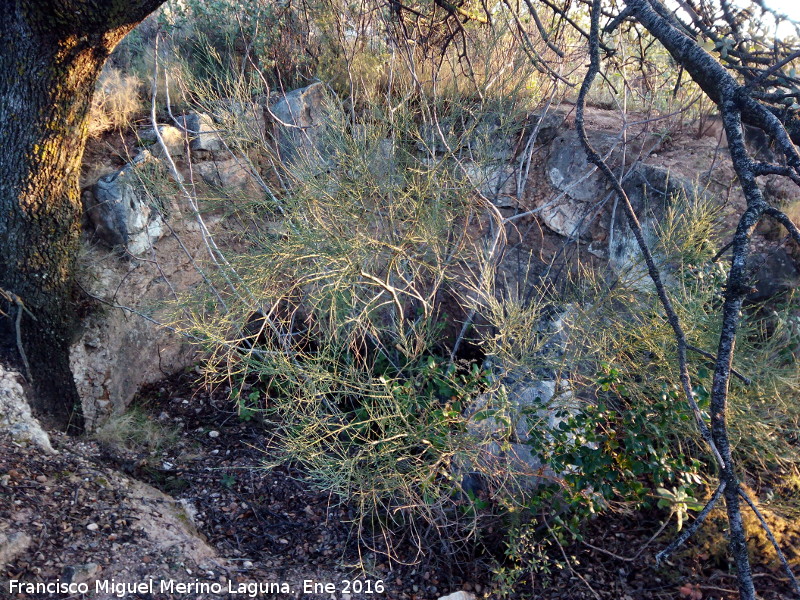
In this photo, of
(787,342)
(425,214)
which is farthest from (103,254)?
(787,342)

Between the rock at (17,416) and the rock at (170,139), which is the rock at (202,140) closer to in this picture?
the rock at (170,139)

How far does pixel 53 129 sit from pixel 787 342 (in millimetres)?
4146

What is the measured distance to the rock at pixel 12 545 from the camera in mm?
2230

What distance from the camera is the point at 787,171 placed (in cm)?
110

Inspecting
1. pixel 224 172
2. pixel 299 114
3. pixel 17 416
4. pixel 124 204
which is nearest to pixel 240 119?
pixel 299 114

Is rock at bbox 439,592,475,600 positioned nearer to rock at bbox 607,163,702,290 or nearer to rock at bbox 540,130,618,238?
rock at bbox 607,163,702,290

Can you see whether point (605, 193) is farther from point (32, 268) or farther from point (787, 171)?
point (32, 268)

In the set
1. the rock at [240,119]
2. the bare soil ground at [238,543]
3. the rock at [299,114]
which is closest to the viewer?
the bare soil ground at [238,543]

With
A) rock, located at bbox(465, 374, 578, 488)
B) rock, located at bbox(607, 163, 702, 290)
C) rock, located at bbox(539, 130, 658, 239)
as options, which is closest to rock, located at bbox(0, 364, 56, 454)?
rock, located at bbox(465, 374, 578, 488)

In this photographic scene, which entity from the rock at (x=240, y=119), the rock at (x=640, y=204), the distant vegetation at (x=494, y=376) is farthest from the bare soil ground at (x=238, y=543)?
the rock at (x=240, y=119)

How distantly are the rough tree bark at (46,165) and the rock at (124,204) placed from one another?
Result: 0.33 meters

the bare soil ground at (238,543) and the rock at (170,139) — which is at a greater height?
the rock at (170,139)

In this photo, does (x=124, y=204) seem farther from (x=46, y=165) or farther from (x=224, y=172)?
(x=224, y=172)

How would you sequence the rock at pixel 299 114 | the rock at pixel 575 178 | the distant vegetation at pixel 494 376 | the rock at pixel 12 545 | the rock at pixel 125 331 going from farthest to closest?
the rock at pixel 575 178, the rock at pixel 299 114, the rock at pixel 125 331, the distant vegetation at pixel 494 376, the rock at pixel 12 545
